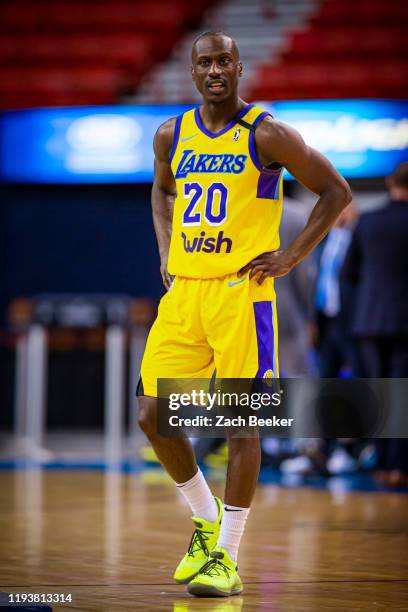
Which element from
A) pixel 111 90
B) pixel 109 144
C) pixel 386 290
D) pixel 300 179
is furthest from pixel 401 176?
pixel 111 90

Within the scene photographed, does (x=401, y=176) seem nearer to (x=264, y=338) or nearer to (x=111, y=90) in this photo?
(x=264, y=338)

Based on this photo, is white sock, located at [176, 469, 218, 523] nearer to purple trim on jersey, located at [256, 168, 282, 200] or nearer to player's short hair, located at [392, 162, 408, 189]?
purple trim on jersey, located at [256, 168, 282, 200]

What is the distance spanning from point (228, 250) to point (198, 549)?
84 centimetres

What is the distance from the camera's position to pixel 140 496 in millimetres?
5809

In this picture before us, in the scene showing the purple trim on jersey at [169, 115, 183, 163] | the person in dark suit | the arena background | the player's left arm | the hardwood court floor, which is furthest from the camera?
the arena background

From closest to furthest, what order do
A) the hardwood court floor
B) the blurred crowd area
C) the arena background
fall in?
the hardwood court floor < the arena background < the blurred crowd area

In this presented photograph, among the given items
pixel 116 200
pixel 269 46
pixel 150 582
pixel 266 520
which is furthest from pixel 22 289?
pixel 150 582

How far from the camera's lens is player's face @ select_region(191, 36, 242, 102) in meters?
3.18

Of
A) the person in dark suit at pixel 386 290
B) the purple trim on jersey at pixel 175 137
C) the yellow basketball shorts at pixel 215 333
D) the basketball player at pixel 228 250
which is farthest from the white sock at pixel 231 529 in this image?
the person in dark suit at pixel 386 290

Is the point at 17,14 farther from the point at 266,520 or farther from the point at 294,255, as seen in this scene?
the point at 294,255

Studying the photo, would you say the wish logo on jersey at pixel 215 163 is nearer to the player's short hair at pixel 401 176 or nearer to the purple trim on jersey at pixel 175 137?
the purple trim on jersey at pixel 175 137

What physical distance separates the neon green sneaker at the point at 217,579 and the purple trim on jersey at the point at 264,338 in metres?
0.50

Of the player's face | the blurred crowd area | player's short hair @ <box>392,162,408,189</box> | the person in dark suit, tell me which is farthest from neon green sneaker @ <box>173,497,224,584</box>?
the blurred crowd area

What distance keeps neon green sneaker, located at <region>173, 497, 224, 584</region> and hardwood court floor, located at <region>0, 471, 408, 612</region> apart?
0.05 m
